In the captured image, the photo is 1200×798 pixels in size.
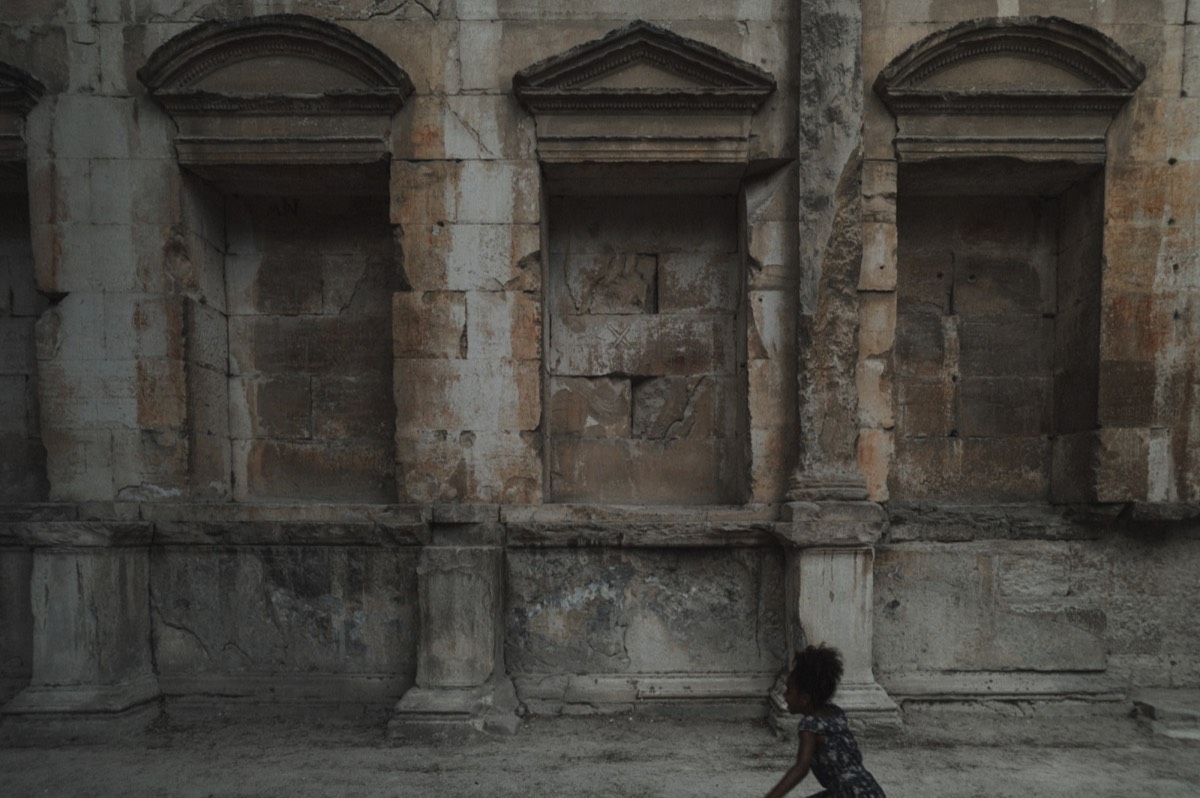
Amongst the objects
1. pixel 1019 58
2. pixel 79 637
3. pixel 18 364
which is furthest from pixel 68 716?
pixel 1019 58

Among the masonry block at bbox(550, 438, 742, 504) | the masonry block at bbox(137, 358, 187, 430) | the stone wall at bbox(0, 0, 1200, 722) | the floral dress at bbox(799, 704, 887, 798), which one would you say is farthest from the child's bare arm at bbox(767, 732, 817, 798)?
the masonry block at bbox(137, 358, 187, 430)

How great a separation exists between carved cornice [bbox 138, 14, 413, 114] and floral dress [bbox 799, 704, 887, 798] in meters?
4.69

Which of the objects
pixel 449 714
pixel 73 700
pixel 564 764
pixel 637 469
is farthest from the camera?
pixel 637 469

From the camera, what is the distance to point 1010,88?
4.60m

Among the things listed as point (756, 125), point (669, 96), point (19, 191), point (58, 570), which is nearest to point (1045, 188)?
point (756, 125)

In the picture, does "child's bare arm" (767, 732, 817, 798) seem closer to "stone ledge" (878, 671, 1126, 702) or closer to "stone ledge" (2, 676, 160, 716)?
"stone ledge" (878, 671, 1126, 702)

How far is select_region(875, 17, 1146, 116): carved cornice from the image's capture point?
4508 mm

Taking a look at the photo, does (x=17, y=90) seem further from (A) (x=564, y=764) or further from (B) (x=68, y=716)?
(A) (x=564, y=764)

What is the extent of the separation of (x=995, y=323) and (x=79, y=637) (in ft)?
24.3

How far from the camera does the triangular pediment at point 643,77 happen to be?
4.52 m

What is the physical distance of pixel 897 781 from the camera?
3.83m

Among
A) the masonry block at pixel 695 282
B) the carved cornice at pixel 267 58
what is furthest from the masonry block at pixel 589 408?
the carved cornice at pixel 267 58

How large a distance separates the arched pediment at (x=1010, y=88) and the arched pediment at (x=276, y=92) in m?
3.68

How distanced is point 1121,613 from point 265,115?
7385 mm
